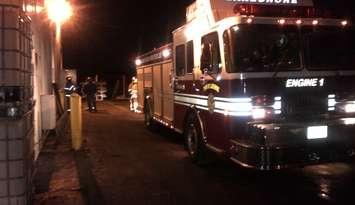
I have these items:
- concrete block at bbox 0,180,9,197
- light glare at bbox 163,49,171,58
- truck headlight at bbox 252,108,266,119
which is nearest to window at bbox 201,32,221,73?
truck headlight at bbox 252,108,266,119

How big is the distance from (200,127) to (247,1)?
2.52 meters

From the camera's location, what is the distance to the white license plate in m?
7.92

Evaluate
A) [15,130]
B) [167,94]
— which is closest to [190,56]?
[167,94]

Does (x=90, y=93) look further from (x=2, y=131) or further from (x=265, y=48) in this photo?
(x=2, y=131)

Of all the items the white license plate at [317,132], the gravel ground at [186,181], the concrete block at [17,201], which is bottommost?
the gravel ground at [186,181]

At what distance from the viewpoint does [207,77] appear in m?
9.32

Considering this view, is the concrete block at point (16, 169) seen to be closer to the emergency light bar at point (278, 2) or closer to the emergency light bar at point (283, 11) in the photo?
the emergency light bar at point (283, 11)

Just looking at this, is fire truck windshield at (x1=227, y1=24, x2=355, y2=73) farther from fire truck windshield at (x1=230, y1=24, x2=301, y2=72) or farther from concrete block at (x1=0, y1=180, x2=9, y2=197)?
concrete block at (x1=0, y1=180, x2=9, y2=197)

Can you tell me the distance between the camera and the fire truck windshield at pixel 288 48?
8.16 meters

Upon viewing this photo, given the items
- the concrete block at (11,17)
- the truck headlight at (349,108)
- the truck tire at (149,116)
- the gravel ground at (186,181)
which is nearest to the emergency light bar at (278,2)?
the truck headlight at (349,108)

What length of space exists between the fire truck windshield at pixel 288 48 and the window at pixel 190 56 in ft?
7.63

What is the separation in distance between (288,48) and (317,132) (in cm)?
148

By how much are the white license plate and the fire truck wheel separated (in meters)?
2.42

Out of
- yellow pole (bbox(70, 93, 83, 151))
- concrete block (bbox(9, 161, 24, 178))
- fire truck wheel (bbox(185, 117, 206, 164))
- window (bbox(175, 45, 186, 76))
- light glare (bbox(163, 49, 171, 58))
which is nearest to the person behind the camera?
concrete block (bbox(9, 161, 24, 178))
